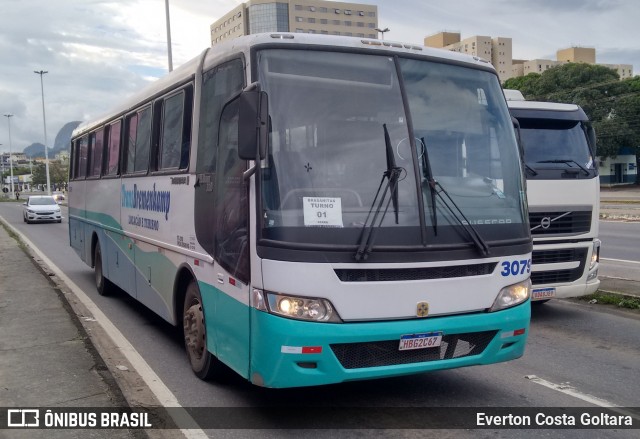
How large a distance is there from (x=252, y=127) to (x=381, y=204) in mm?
1085

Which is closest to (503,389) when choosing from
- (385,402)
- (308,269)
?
(385,402)

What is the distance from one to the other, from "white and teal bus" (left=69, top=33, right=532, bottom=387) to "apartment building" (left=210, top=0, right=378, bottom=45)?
56.2 m

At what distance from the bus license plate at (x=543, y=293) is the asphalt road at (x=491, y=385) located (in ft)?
1.42

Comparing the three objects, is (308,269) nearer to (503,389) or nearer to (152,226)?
(503,389)

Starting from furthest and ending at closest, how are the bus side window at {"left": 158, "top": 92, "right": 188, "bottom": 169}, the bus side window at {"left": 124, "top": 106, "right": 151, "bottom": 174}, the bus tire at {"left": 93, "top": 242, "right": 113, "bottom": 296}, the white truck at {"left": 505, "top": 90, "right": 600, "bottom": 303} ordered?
the bus tire at {"left": 93, "top": 242, "right": 113, "bottom": 296} → the white truck at {"left": 505, "top": 90, "right": 600, "bottom": 303} → the bus side window at {"left": 124, "top": 106, "right": 151, "bottom": 174} → the bus side window at {"left": 158, "top": 92, "right": 188, "bottom": 169}

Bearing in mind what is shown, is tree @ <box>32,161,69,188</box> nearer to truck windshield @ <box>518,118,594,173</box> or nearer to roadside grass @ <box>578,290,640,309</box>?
roadside grass @ <box>578,290,640,309</box>

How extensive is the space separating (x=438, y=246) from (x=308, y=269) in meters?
1.02

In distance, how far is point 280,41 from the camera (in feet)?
17.0

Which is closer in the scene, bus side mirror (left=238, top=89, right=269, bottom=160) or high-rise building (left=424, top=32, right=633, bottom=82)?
bus side mirror (left=238, top=89, right=269, bottom=160)

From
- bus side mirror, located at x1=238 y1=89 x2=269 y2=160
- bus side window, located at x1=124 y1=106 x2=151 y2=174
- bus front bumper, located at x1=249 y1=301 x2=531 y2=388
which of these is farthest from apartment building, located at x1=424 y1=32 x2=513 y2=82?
bus side mirror, located at x1=238 y1=89 x2=269 y2=160

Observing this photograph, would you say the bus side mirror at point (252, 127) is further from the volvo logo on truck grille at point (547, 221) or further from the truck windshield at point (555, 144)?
the truck windshield at point (555, 144)

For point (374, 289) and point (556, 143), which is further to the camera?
point (556, 143)

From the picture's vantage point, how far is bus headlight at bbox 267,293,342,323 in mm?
4691

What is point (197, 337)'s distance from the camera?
20.9 ft
